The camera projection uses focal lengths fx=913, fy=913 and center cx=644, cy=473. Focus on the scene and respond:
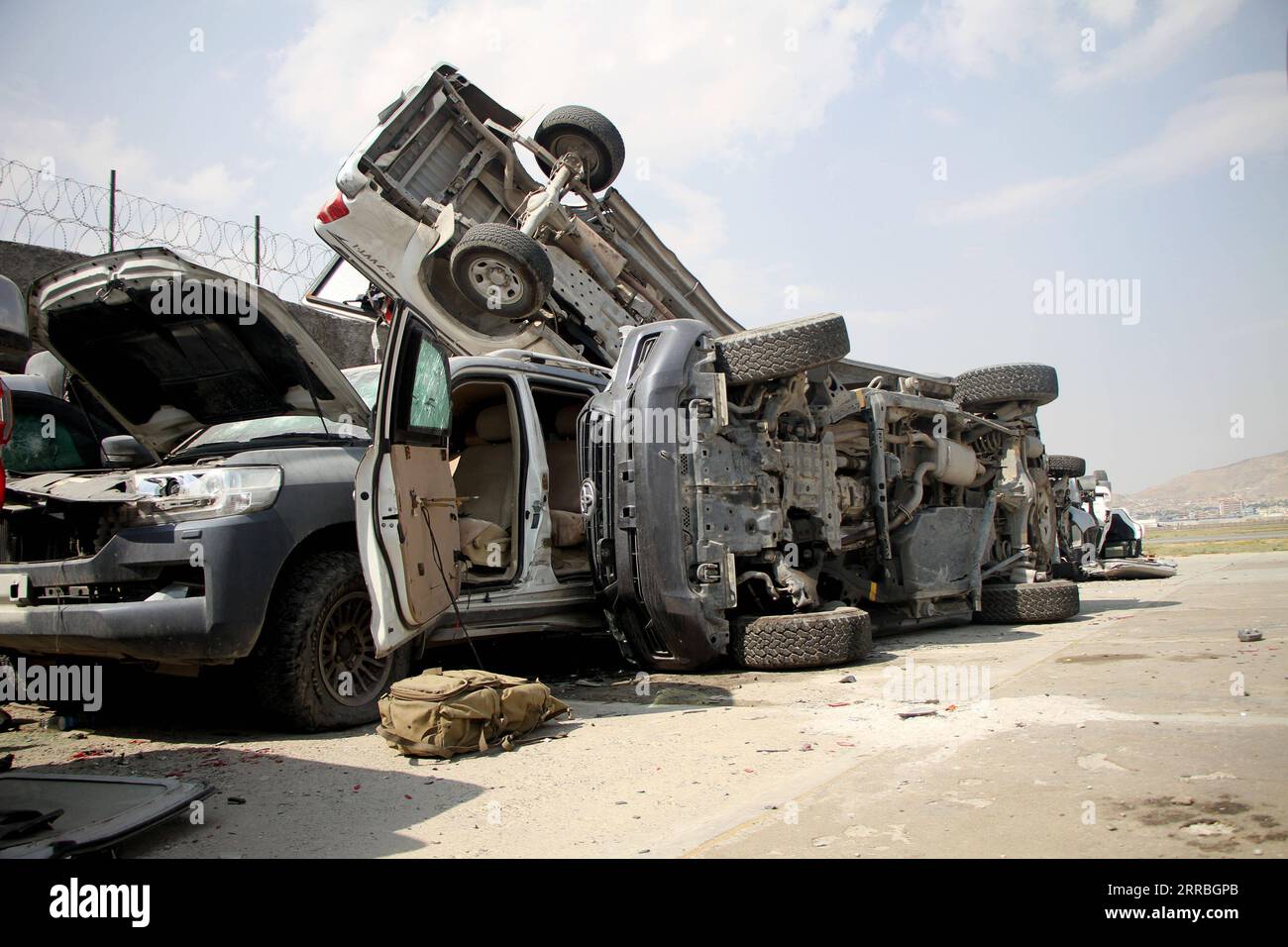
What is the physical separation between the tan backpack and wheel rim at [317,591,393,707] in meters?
0.38

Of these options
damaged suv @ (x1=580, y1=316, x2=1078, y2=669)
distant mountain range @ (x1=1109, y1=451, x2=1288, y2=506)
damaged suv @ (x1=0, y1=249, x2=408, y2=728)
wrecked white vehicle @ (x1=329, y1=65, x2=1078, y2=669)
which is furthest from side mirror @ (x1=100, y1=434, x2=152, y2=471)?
distant mountain range @ (x1=1109, y1=451, x2=1288, y2=506)

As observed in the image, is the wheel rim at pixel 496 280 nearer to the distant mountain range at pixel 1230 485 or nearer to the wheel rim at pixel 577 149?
the wheel rim at pixel 577 149

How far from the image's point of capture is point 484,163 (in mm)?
7871

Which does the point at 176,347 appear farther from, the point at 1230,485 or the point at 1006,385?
the point at 1230,485

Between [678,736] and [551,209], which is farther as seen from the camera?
[551,209]

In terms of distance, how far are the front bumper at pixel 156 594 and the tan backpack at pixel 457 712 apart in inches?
26.0

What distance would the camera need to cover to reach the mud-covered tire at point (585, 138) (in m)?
8.31

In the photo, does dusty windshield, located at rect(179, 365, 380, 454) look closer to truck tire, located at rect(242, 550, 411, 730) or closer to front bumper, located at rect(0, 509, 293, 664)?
truck tire, located at rect(242, 550, 411, 730)

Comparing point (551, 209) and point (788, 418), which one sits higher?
point (551, 209)

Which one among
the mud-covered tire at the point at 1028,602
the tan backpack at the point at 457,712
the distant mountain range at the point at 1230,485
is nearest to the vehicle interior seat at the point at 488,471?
the tan backpack at the point at 457,712

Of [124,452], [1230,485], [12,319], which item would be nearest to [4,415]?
[12,319]
